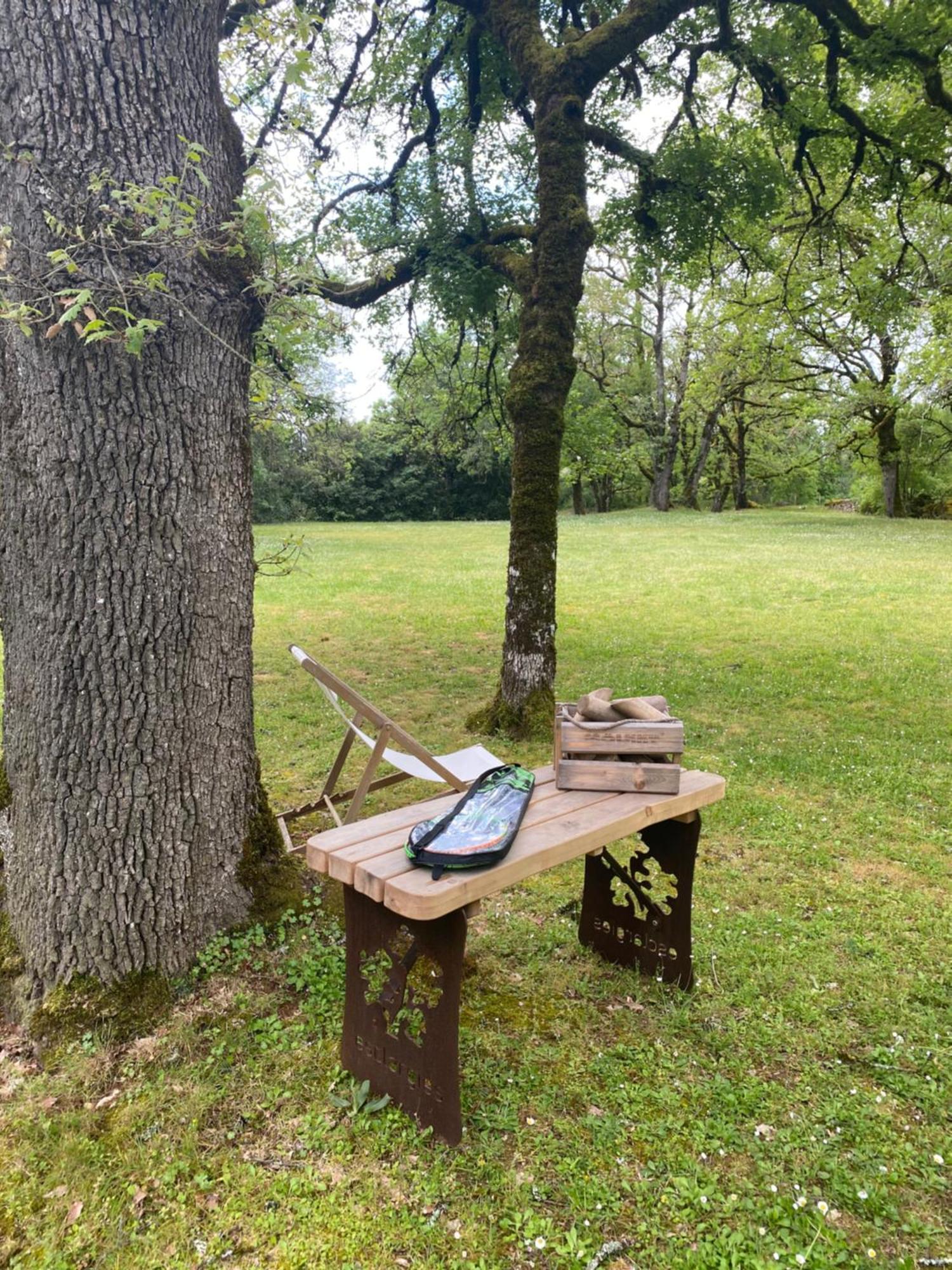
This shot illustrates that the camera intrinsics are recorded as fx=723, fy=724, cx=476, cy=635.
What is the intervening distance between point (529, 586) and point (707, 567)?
12.2 meters

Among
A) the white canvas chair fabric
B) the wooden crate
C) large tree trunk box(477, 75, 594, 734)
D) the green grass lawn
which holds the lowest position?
the green grass lawn

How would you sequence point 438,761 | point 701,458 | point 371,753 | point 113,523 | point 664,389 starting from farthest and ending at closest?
point 701,458 < point 664,389 < point 438,761 < point 371,753 < point 113,523

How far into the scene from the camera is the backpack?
2.08 m

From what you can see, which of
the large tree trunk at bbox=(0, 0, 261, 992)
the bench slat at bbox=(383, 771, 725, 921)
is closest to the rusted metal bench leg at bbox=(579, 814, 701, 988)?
the bench slat at bbox=(383, 771, 725, 921)

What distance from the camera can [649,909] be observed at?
3.01 meters

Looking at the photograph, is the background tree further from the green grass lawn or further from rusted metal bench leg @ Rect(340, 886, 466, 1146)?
rusted metal bench leg @ Rect(340, 886, 466, 1146)

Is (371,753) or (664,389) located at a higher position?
(664,389)

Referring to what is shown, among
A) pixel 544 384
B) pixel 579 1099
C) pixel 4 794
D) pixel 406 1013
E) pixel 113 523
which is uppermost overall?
pixel 544 384

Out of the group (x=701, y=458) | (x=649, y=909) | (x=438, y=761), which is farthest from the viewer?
(x=701, y=458)

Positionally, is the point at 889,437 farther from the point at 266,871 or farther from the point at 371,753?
the point at 266,871

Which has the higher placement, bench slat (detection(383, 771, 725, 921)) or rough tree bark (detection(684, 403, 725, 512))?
rough tree bark (detection(684, 403, 725, 512))

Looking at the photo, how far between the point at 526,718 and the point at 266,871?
9.60 feet

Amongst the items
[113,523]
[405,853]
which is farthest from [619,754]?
[113,523]

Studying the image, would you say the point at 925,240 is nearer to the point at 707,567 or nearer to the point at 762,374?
the point at 762,374
